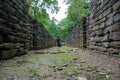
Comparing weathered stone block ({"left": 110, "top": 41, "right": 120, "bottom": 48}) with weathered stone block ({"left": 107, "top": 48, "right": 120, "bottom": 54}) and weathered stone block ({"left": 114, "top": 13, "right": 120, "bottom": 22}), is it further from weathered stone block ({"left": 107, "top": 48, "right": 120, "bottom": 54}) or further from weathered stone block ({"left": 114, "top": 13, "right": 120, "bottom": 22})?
weathered stone block ({"left": 114, "top": 13, "right": 120, "bottom": 22})

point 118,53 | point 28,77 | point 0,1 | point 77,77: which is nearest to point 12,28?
point 0,1

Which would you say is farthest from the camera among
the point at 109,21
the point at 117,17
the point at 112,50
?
the point at 109,21

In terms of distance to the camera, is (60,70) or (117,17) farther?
(117,17)

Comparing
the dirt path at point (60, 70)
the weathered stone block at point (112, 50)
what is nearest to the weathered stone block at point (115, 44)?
the weathered stone block at point (112, 50)

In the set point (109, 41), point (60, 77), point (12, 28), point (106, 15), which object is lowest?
point (60, 77)

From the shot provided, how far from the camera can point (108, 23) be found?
415 centimetres

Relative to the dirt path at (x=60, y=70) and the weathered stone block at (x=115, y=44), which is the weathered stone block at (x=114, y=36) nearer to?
the weathered stone block at (x=115, y=44)

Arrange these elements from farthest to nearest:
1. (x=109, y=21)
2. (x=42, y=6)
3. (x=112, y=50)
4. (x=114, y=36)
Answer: (x=42, y=6) < (x=109, y=21) < (x=112, y=50) < (x=114, y=36)

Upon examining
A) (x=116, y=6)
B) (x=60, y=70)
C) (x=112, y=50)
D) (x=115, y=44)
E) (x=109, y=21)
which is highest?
(x=116, y=6)

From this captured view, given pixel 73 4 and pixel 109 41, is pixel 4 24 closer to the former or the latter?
pixel 109 41

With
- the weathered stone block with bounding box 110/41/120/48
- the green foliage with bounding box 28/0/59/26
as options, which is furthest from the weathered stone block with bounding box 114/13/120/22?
the green foliage with bounding box 28/0/59/26

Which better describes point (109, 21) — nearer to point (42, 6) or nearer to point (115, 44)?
point (115, 44)

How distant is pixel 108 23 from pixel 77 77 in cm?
249

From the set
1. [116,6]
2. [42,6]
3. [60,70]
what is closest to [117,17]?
[116,6]
